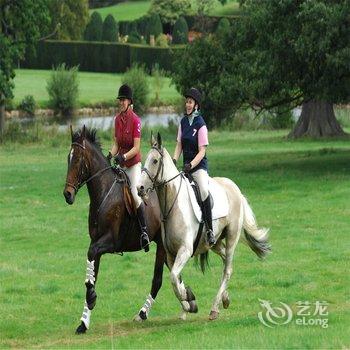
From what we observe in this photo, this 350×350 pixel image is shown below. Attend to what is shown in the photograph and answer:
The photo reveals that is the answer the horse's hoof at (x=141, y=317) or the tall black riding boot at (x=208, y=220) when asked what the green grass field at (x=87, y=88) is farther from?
the horse's hoof at (x=141, y=317)

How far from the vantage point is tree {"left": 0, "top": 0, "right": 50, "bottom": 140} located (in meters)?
50.2

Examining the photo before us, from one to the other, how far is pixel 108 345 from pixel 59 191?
61.1 feet

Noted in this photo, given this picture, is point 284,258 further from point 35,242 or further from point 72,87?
point 72,87

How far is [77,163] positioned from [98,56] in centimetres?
8587

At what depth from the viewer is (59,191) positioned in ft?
99.6

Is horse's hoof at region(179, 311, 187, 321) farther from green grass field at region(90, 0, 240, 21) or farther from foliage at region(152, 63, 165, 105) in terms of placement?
green grass field at region(90, 0, 240, 21)

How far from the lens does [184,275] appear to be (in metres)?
17.4

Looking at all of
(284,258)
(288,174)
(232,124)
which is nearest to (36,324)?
(284,258)

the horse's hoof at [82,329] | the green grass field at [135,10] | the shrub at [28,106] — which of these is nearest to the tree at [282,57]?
the horse's hoof at [82,329]

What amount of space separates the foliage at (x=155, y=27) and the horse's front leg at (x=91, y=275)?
93501 mm

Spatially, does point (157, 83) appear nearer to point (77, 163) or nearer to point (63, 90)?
point (63, 90)

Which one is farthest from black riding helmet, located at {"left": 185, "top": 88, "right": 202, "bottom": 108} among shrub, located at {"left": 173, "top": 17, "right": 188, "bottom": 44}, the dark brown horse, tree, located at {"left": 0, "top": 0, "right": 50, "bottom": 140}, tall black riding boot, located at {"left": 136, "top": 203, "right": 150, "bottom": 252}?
shrub, located at {"left": 173, "top": 17, "right": 188, "bottom": 44}

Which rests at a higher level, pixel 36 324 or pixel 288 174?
pixel 36 324

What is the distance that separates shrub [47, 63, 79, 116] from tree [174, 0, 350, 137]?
31109mm
